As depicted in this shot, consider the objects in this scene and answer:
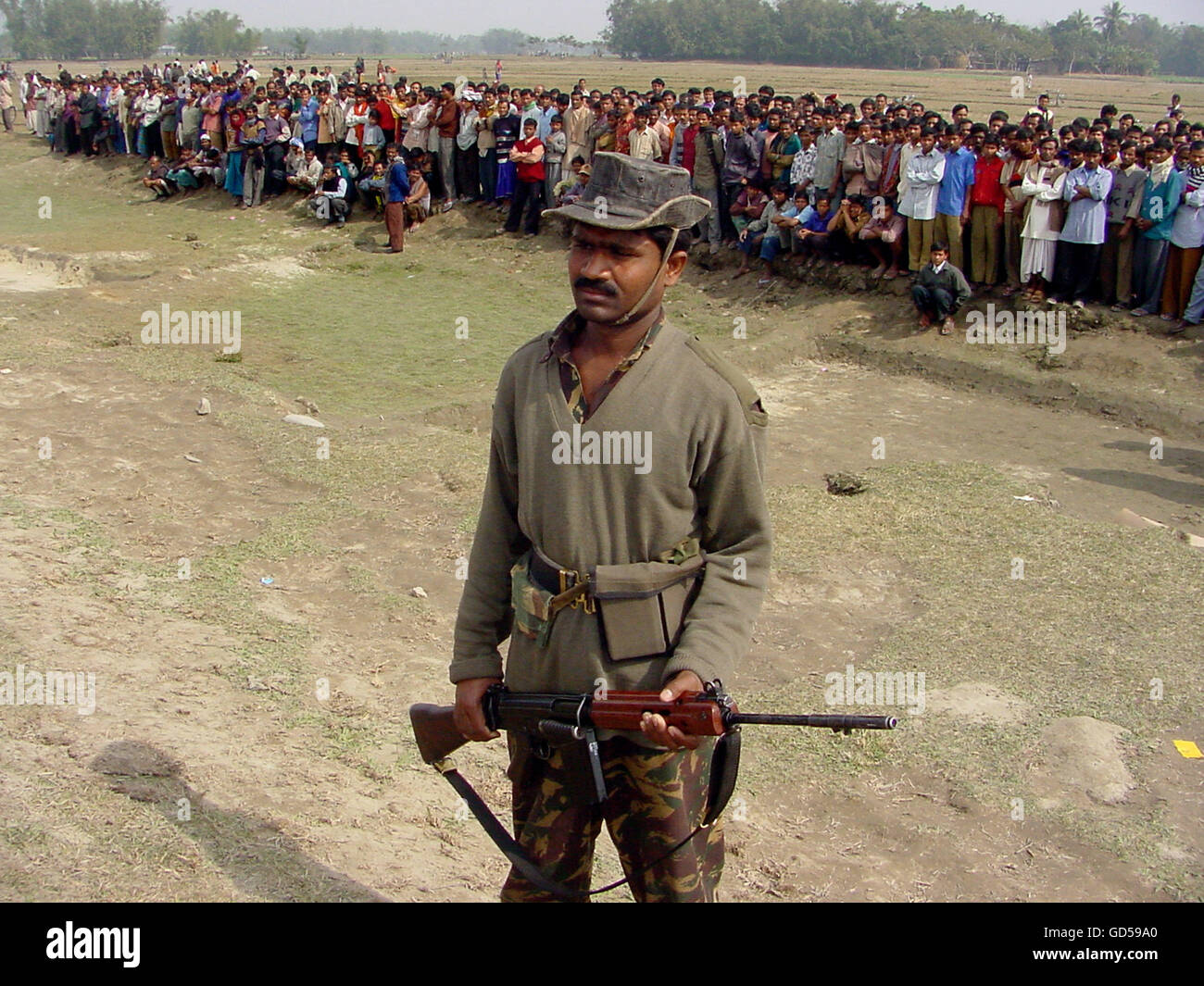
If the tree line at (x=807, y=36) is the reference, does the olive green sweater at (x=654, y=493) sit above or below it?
below

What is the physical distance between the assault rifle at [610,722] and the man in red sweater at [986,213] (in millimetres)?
10035

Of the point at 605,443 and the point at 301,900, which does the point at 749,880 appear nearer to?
the point at 301,900

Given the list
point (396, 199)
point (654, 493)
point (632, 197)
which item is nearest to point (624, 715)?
point (654, 493)

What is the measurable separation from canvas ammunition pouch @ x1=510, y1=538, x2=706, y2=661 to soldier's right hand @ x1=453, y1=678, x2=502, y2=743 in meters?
0.21

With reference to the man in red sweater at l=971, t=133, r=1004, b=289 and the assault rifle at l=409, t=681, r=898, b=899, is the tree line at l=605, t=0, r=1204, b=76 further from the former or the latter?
the assault rifle at l=409, t=681, r=898, b=899

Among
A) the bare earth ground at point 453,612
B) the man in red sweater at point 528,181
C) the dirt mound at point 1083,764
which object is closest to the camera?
the bare earth ground at point 453,612

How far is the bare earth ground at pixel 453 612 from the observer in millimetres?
3553

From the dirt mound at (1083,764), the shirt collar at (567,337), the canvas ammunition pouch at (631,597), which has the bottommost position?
the dirt mound at (1083,764)

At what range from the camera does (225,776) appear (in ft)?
12.1

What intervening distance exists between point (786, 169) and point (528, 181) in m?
3.97

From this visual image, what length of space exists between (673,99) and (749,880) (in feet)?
42.5

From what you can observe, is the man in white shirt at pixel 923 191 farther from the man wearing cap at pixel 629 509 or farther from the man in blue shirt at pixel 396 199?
the man wearing cap at pixel 629 509

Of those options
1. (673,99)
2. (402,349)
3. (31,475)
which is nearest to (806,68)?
(673,99)

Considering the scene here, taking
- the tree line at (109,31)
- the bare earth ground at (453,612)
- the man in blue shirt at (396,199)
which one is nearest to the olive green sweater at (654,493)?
the bare earth ground at (453,612)
